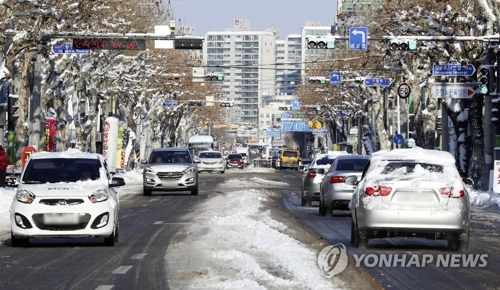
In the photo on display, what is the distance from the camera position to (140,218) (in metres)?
28.6

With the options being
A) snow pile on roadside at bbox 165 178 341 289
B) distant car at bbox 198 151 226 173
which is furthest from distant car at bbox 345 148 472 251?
distant car at bbox 198 151 226 173

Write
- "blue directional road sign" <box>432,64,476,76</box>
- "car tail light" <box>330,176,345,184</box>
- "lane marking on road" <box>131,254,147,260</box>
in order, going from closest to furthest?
"lane marking on road" <box>131,254,147,260</box> → "car tail light" <box>330,176,345,184</box> → "blue directional road sign" <box>432,64,476,76</box>

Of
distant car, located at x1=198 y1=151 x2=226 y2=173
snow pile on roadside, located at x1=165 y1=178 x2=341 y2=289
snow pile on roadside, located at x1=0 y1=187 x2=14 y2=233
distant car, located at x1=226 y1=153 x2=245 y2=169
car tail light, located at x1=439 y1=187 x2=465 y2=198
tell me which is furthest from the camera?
distant car, located at x1=226 y1=153 x2=245 y2=169

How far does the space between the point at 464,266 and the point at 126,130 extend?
5964 cm

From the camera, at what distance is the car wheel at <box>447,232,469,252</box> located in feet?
58.7

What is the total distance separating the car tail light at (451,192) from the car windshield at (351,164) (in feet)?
38.3

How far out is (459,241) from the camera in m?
17.9

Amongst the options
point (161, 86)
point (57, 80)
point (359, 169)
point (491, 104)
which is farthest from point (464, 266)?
point (161, 86)

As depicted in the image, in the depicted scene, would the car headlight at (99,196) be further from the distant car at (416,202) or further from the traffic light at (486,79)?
the traffic light at (486,79)

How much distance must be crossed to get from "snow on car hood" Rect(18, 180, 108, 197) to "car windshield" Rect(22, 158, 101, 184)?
399 mm

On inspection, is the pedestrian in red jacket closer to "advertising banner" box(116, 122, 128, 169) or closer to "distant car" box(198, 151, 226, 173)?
"advertising banner" box(116, 122, 128, 169)

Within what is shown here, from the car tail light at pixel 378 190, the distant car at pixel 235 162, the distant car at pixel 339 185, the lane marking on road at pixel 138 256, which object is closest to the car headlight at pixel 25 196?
the lane marking on road at pixel 138 256

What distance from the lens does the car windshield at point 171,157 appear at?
43344 millimetres

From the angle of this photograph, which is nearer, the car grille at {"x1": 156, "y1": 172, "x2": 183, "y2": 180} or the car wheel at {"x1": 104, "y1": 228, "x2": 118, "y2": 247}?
the car wheel at {"x1": 104, "y1": 228, "x2": 118, "y2": 247}
